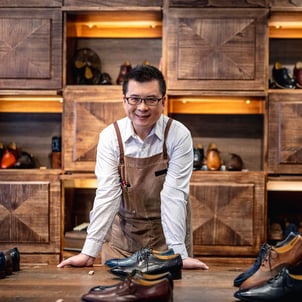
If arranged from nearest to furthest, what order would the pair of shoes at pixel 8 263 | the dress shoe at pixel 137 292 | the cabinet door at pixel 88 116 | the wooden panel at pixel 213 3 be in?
the dress shoe at pixel 137 292
the pair of shoes at pixel 8 263
the wooden panel at pixel 213 3
the cabinet door at pixel 88 116

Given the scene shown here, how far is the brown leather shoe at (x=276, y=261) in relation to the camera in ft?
5.37

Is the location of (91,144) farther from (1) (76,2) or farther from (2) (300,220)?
(2) (300,220)

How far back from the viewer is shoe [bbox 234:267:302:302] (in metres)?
1.53

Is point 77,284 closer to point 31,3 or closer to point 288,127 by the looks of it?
point 288,127

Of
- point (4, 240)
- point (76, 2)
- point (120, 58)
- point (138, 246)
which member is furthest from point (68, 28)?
point (138, 246)

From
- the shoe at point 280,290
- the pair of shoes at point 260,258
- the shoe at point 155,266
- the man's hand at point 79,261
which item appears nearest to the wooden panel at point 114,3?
the man's hand at point 79,261

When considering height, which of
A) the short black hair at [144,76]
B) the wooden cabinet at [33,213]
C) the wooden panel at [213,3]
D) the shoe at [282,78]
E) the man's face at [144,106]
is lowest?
the wooden cabinet at [33,213]

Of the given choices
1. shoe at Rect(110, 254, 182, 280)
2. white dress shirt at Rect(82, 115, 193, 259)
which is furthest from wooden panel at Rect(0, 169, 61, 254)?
shoe at Rect(110, 254, 182, 280)

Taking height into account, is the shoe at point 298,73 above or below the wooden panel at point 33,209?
above

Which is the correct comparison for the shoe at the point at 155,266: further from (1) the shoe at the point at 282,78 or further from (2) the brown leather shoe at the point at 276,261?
(1) the shoe at the point at 282,78

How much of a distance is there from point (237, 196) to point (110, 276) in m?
2.00

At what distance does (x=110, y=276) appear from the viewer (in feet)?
6.45

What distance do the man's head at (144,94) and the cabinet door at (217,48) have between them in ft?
4.73

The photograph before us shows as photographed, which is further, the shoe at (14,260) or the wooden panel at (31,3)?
the wooden panel at (31,3)
